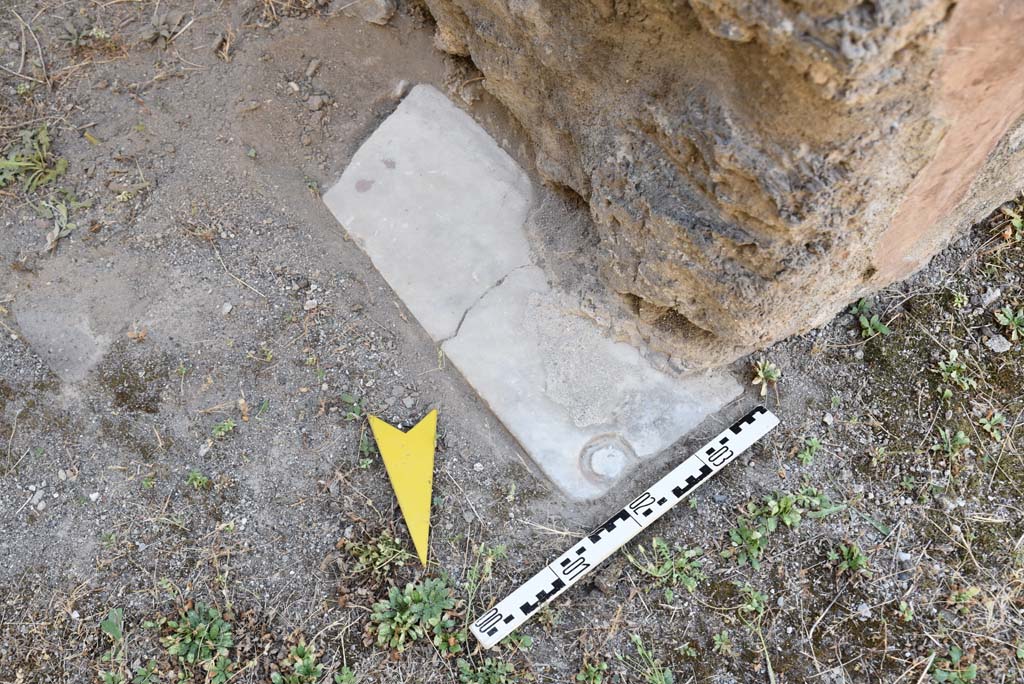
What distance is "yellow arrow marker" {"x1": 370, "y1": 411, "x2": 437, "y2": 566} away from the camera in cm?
266

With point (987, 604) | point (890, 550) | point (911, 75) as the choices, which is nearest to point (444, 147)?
point (911, 75)

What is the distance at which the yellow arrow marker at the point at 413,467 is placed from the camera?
266cm

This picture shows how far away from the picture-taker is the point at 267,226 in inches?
123

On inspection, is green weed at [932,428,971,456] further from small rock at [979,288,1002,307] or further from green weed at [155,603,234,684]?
green weed at [155,603,234,684]

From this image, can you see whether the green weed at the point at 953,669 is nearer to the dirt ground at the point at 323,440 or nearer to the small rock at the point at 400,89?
the dirt ground at the point at 323,440

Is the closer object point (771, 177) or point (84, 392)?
point (771, 177)

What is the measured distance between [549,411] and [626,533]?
52 centimetres

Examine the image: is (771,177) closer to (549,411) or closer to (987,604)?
(549,411)

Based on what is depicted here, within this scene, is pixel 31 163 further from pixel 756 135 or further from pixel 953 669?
pixel 953 669

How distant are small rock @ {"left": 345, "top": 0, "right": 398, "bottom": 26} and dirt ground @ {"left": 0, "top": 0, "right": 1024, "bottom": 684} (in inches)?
1.7

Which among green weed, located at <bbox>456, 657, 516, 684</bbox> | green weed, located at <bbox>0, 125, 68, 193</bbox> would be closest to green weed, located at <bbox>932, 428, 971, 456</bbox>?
green weed, located at <bbox>456, 657, 516, 684</bbox>

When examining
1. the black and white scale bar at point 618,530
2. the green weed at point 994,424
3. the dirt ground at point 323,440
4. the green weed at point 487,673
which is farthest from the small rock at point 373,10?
the green weed at point 994,424

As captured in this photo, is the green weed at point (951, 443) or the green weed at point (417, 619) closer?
the green weed at point (417, 619)

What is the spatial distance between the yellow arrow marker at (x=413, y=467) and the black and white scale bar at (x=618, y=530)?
0.35 metres
